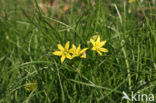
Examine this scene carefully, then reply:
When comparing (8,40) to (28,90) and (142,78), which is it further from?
(142,78)

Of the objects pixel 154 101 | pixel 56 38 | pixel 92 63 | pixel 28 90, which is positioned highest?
pixel 56 38

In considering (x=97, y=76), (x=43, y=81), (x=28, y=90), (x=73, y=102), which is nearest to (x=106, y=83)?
(x=97, y=76)

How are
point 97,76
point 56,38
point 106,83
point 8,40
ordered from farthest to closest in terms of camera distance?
point 8,40, point 56,38, point 97,76, point 106,83

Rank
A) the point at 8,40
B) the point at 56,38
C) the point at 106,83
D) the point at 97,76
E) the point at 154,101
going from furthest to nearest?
1. the point at 8,40
2. the point at 56,38
3. the point at 97,76
4. the point at 106,83
5. the point at 154,101

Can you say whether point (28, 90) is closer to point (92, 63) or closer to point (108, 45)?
point (92, 63)

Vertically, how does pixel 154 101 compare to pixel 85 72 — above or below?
below

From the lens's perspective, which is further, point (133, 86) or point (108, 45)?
point (108, 45)

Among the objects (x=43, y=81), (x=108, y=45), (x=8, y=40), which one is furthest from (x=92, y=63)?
(x=8, y=40)

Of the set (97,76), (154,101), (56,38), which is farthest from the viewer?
(56,38)

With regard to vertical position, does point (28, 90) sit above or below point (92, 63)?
below
